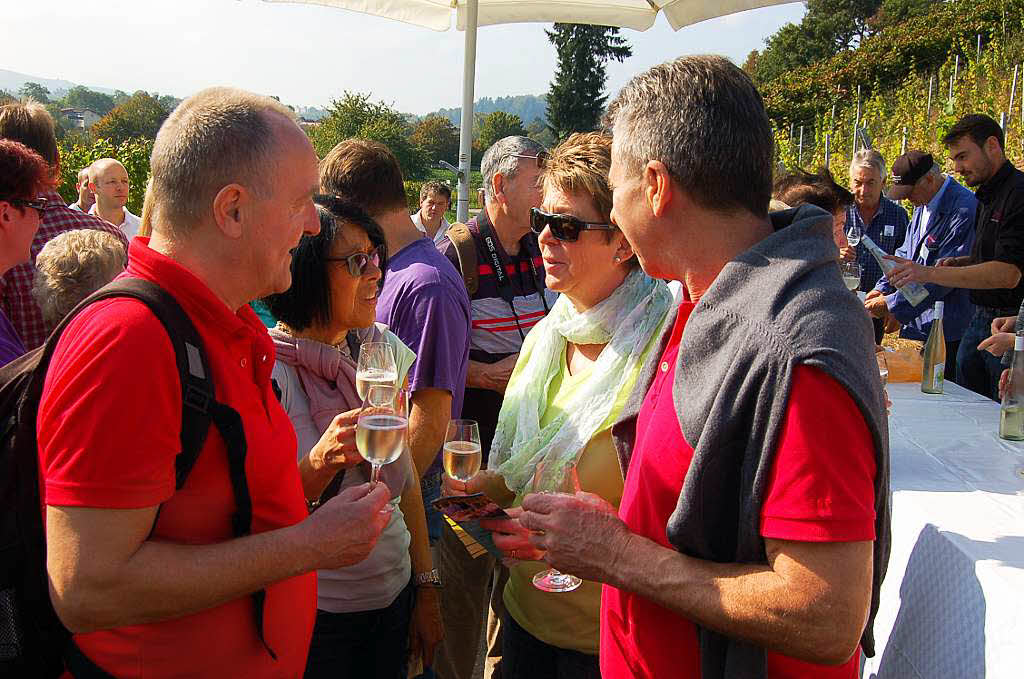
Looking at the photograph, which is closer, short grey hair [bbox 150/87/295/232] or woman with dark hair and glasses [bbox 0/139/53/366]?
short grey hair [bbox 150/87/295/232]

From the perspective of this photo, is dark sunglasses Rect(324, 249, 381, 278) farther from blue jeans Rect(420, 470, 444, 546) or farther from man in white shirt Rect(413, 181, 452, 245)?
man in white shirt Rect(413, 181, 452, 245)

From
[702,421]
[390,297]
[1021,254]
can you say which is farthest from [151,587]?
[1021,254]

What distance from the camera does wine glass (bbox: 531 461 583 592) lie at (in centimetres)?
227

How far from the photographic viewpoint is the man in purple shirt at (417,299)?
318cm

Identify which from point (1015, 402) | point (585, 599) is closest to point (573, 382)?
point (585, 599)

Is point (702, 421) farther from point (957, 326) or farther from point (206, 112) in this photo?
point (957, 326)

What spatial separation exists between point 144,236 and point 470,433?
3.53ft

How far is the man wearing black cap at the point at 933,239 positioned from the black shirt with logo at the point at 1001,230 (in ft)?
1.09

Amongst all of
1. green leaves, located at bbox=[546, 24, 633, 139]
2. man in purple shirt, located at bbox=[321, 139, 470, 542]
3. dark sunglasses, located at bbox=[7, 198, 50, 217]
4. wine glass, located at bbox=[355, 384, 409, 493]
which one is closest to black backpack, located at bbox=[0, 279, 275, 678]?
wine glass, located at bbox=[355, 384, 409, 493]

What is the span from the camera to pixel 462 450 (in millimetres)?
2357

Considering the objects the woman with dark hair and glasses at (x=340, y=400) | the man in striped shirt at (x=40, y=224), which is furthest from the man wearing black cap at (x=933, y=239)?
the man in striped shirt at (x=40, y=224)

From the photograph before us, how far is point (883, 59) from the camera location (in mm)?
24547

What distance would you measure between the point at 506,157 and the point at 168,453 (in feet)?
10.3

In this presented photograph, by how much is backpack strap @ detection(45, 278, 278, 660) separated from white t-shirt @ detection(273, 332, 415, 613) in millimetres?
856
